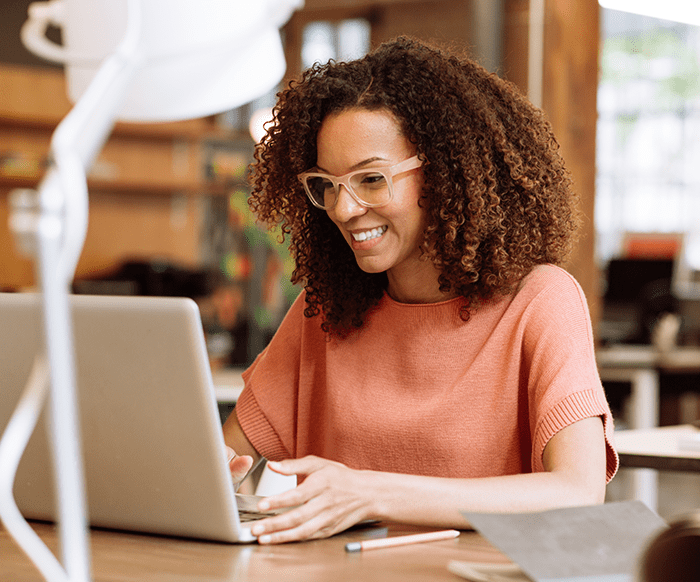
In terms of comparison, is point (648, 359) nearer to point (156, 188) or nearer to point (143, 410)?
point (143, 410)

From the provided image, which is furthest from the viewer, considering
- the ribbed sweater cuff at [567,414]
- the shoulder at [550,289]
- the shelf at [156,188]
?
the shelf at [156,188]

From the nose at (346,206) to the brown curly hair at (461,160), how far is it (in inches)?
4.8

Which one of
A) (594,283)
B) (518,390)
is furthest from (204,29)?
(594,283)

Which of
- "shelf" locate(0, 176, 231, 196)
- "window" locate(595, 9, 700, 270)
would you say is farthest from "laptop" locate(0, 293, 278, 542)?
"window" locate(595, 9, 700, 270)

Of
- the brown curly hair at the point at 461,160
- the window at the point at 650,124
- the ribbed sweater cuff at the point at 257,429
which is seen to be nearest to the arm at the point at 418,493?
the brown curly hair at the point at 461,160

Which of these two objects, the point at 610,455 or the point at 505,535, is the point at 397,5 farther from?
the point at 505,535

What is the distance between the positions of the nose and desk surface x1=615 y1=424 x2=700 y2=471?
76 centimetres

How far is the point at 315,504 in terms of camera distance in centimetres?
106

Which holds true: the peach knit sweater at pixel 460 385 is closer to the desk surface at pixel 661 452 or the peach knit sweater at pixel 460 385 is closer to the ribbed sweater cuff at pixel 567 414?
the ribbed sweater cuff at pixel 567 414

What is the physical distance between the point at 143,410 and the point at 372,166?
1.95ft

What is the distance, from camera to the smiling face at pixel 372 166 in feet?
4.75

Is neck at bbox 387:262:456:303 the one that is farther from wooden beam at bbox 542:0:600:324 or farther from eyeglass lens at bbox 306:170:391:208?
wooden beam at bbox 542:0:600:324

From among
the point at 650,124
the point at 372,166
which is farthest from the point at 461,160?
the point at 650,124

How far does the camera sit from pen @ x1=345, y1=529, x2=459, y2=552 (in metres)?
1.01
